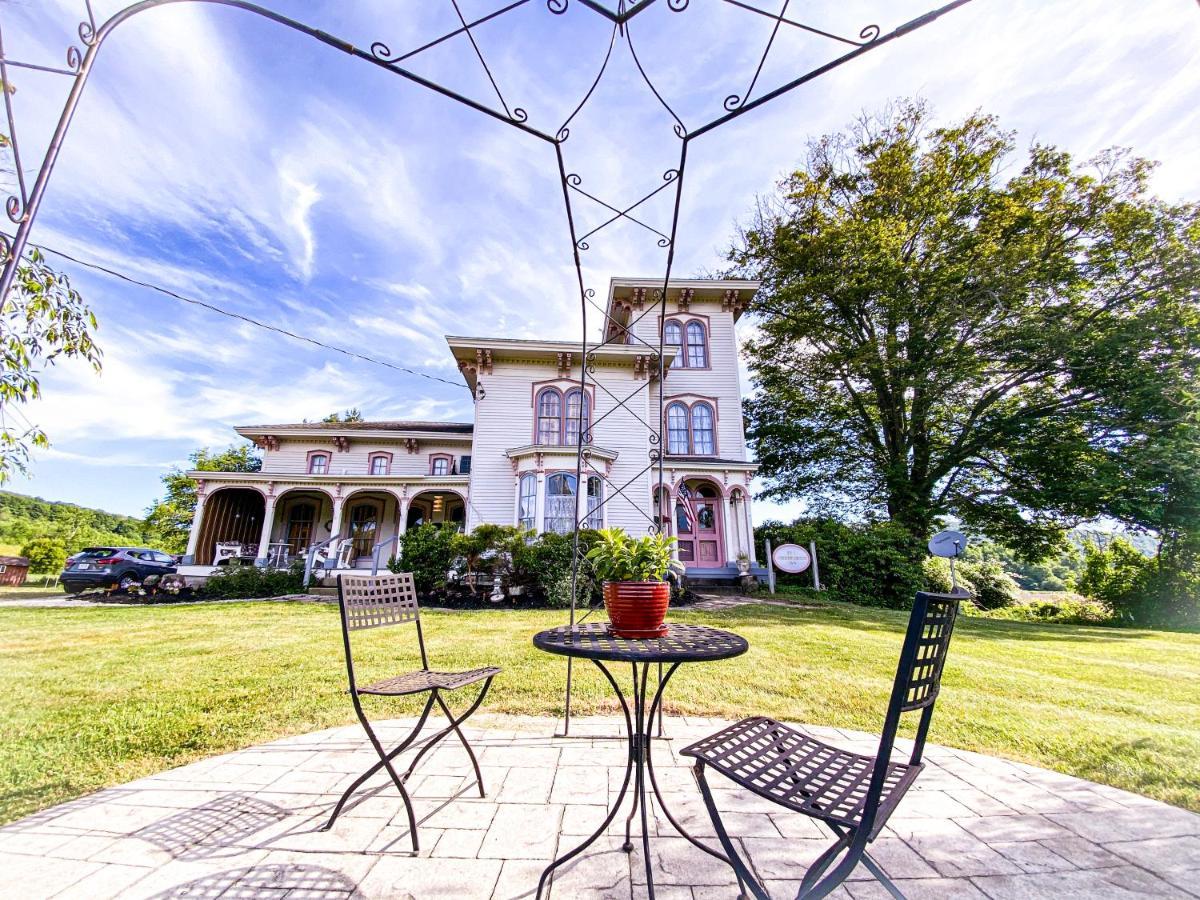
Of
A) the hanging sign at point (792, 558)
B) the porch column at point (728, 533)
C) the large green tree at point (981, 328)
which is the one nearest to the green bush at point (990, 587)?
the large green tree at point (981, 328)

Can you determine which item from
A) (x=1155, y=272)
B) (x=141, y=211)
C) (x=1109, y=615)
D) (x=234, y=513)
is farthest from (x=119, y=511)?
(x=1155, y=272)

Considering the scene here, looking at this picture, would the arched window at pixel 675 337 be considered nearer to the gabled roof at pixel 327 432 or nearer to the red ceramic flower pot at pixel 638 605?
the gabled roof at pixel 327 432

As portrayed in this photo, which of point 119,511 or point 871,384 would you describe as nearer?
point 871,384

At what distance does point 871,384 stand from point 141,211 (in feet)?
63.1

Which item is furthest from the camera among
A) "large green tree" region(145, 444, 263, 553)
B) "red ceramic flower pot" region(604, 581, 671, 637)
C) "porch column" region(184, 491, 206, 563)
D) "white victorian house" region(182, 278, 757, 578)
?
"large green tree" region(145, 444, 263, 553)

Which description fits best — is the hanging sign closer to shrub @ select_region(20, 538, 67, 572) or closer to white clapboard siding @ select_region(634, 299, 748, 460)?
white clapboard siding @ select_region(634, 299, 748, 460)

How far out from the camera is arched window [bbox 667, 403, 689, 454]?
47.7ft

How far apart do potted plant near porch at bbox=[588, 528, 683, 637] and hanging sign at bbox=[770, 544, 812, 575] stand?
11343 mm

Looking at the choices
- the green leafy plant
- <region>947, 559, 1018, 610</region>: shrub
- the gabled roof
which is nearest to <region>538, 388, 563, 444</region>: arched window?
the gabled roof

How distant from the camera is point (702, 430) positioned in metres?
14.7

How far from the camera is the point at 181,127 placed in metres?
5.09

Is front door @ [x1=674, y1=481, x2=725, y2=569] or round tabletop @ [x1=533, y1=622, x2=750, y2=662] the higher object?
front door @ [x1=674, y1=481, x2=725, y2=569]

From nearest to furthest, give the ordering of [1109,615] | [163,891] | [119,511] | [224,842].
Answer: [163,891] → [224,842] → [1109,615] → [119,511]

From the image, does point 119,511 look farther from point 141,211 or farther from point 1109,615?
point 1109,615
